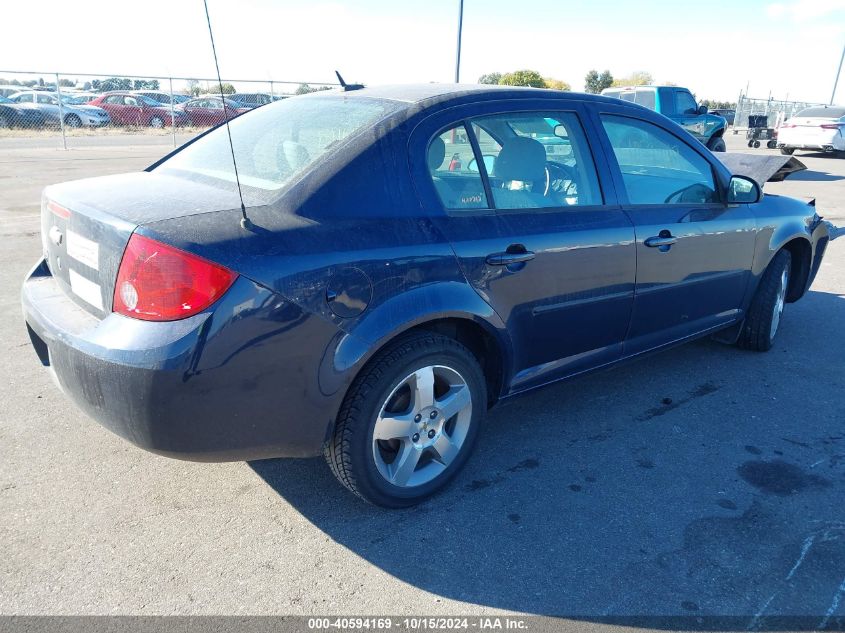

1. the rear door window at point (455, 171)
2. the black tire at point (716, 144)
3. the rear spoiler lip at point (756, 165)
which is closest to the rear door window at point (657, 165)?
the rear door window at point (455, 171)

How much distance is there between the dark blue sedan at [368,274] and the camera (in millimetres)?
2271

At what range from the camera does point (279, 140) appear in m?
3.05

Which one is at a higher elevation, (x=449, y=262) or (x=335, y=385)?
(x=449, y=262)

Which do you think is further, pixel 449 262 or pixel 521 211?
pixel 521 211

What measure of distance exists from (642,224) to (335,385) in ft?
6.38

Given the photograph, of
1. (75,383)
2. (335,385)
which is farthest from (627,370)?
(75,383)

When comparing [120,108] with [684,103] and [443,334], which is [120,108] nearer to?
[684,103]

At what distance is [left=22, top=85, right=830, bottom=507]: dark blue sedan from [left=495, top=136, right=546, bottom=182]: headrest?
0.4 inches

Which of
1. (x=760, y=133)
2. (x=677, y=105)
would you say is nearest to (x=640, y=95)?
(x=677, y=105)

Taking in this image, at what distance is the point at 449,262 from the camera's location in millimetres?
2729

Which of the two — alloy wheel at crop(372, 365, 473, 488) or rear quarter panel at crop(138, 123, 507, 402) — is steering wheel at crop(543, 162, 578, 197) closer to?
rear quarter panel at crop(138, 123, 507, 402)

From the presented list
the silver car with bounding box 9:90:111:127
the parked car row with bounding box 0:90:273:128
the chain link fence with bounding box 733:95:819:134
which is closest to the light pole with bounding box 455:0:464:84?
the parked car row with bounding box 0:90:273:128

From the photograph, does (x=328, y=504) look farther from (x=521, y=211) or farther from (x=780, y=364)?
(x=780, y=364)

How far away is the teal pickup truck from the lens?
16.2 meters
